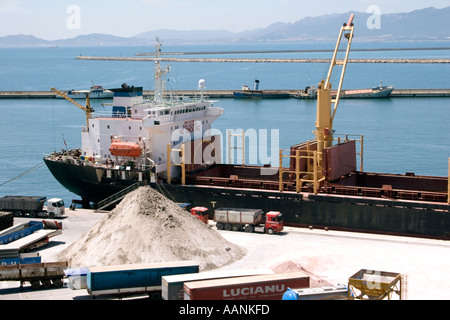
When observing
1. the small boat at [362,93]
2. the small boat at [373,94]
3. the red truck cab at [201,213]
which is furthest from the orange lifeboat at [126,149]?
the small boat at [373,94]

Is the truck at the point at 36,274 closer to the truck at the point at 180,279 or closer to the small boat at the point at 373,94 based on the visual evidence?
the truck at the point at 180,279

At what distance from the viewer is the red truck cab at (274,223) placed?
35.0 metres

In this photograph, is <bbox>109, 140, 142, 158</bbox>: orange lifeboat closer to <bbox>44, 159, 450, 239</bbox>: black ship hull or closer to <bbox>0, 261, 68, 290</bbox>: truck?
<bbox>44, 159, 450, 239</bbox>: black ship hull

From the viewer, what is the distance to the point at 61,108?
112 metres

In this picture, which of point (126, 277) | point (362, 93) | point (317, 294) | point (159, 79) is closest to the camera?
point (317, 294)

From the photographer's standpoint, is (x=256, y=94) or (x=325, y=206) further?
(x=256, y=94)

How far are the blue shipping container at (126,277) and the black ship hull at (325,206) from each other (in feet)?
43.0

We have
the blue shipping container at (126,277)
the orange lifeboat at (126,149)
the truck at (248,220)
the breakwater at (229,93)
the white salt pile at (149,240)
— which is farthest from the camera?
the breakwater at (229,93)

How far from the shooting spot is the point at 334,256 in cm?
3039

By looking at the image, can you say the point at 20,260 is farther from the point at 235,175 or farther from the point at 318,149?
the point at 318,149

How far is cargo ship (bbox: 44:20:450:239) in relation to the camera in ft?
115

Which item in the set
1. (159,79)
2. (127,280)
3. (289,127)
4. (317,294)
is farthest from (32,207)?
(289,127)

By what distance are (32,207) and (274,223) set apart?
14.7 metres
